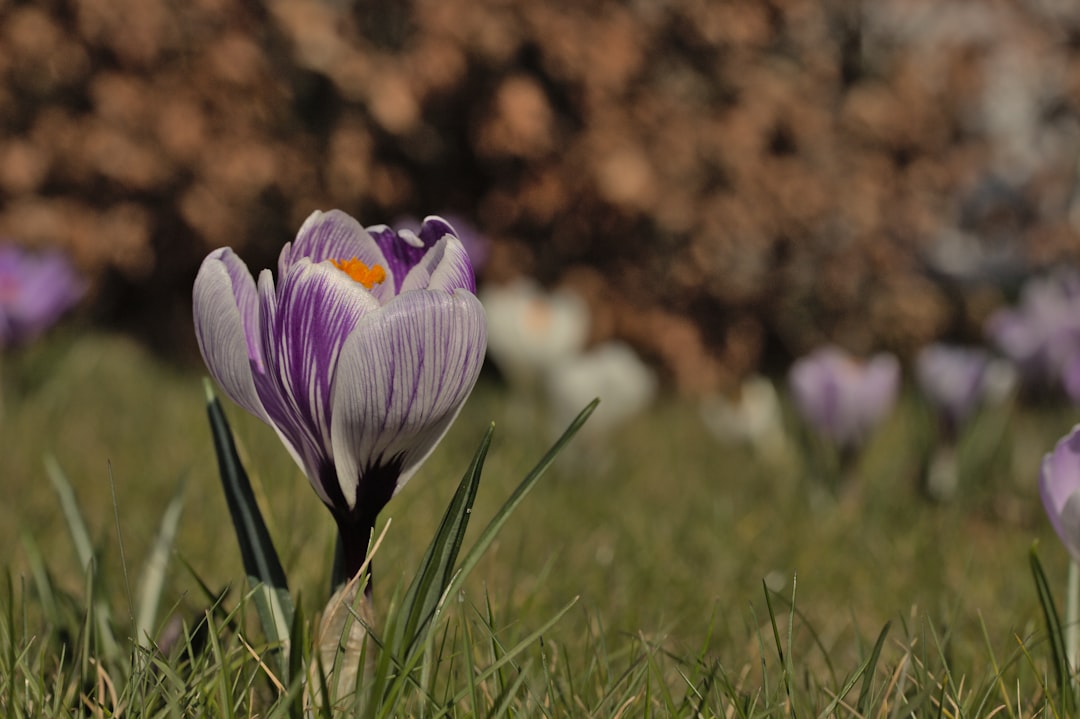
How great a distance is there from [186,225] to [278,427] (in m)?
4.39

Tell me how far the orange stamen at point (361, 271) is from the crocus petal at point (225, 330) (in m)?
0.07

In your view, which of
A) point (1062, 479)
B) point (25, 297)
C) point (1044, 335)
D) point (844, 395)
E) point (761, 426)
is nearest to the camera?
point (1062, 479)

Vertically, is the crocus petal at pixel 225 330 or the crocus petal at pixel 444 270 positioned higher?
the crocus petal at pixel 444 270

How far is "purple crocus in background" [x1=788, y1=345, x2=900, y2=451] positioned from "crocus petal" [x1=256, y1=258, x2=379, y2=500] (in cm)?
182

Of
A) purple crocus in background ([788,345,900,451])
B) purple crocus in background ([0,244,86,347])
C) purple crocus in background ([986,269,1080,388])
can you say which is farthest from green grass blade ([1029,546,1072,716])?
purple crocus in background ([0,244,86,347])

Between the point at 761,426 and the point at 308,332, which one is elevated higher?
the point at 308,332

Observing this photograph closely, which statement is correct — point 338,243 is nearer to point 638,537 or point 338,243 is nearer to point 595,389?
point 638,537

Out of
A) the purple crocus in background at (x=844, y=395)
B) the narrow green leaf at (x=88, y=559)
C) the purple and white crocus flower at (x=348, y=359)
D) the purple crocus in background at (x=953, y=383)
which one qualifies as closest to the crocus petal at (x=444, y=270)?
the purple and white crocus flower at (x=348, y=359)

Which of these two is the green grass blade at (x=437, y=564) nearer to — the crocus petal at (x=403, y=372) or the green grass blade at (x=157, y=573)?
the crocus petal at (x=403, y=372)

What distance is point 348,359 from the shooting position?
0.73 meters

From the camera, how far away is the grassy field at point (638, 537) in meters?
1.17

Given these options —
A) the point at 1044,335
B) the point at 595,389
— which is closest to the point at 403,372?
the point at 595,389

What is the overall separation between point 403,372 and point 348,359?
0.04 metres

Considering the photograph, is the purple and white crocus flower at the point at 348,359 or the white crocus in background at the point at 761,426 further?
the white crocus in background at the point at 761,426
